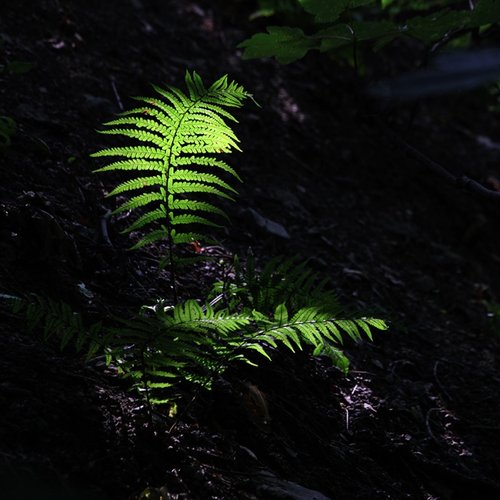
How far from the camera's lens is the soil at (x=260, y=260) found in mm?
1414

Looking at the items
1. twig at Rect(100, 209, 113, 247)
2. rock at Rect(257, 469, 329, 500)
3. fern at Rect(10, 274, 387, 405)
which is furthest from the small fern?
twig at Rect(100, 209, 113, 247)

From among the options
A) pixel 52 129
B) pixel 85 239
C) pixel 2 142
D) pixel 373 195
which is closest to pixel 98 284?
pixel 85 239

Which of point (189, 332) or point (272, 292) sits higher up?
point (272, 292)

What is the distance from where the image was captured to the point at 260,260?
2871 millimetres

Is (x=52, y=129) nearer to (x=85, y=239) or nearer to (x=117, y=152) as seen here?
(x=85, y=239)

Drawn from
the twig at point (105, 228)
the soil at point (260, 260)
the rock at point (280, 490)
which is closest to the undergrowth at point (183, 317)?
the soil at point (260, 260)

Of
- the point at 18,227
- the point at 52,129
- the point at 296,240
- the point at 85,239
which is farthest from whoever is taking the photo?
the point at 296,240

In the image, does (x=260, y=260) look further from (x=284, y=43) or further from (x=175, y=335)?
(x=175, y=335)

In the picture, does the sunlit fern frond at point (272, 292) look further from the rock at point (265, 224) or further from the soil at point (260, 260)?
the rock at point (265, 224)

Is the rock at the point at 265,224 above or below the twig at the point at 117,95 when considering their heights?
below

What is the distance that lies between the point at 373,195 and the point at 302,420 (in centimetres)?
289

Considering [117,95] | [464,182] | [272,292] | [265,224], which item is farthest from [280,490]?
[117,95]

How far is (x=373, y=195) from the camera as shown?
451cm

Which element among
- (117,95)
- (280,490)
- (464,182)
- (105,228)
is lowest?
(280,490)
